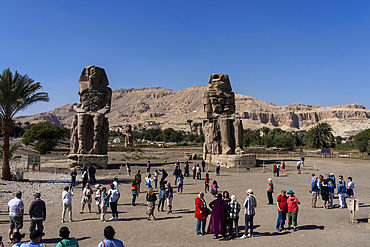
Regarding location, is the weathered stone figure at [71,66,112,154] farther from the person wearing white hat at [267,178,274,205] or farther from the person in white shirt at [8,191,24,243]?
the person in white shirt at [8,191,24,243]

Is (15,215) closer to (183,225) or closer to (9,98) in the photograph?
(183,225)

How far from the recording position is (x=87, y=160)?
2478cm

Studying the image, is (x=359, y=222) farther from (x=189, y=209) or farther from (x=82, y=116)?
(x=82, y=116)

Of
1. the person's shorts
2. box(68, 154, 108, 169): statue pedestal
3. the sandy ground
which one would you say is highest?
box(68, 154, 108, 169): statue pedestal

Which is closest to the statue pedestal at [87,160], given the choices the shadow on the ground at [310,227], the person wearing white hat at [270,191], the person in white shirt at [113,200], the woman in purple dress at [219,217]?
the person in white shirt at [113,200]

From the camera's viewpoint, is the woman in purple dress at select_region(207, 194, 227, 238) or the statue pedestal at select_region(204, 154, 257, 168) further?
the statue pedestal at select_region(204, 154, 257, 168)

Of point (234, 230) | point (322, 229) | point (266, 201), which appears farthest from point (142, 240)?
Answer: point (266, 201)

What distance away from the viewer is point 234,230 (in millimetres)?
9016

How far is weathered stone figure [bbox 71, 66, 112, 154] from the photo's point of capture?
2553 centimetres

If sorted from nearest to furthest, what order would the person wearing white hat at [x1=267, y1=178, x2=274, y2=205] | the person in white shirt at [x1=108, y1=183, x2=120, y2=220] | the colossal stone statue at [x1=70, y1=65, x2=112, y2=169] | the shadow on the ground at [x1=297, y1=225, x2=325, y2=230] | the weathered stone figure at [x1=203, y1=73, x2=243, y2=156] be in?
1. the shadow on the ground at [x1=297, y1=225, x2=325, y2=230]
2. the person in white shirt at [x1=108, y1=183, x2=120, y2=220]
3. the person wearing white hat at [x1=267, y1=178, x2=274, y2=205]
4. the colossal stone statue at [x1=70, y1=65, x2=112, y2=169]
5. the weathered stone figure at [x1=203, y1=73, x2=243, y2=156]

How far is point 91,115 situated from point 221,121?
40.9 ft

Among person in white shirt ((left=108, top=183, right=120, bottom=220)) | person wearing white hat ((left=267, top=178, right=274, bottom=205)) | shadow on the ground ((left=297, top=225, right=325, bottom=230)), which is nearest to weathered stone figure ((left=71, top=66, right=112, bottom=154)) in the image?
person in white shirt ((left=108, top=183, right=120, bottom=220))

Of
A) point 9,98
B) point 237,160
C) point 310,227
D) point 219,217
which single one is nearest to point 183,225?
point 219,217

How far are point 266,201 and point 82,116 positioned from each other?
18.2 m
